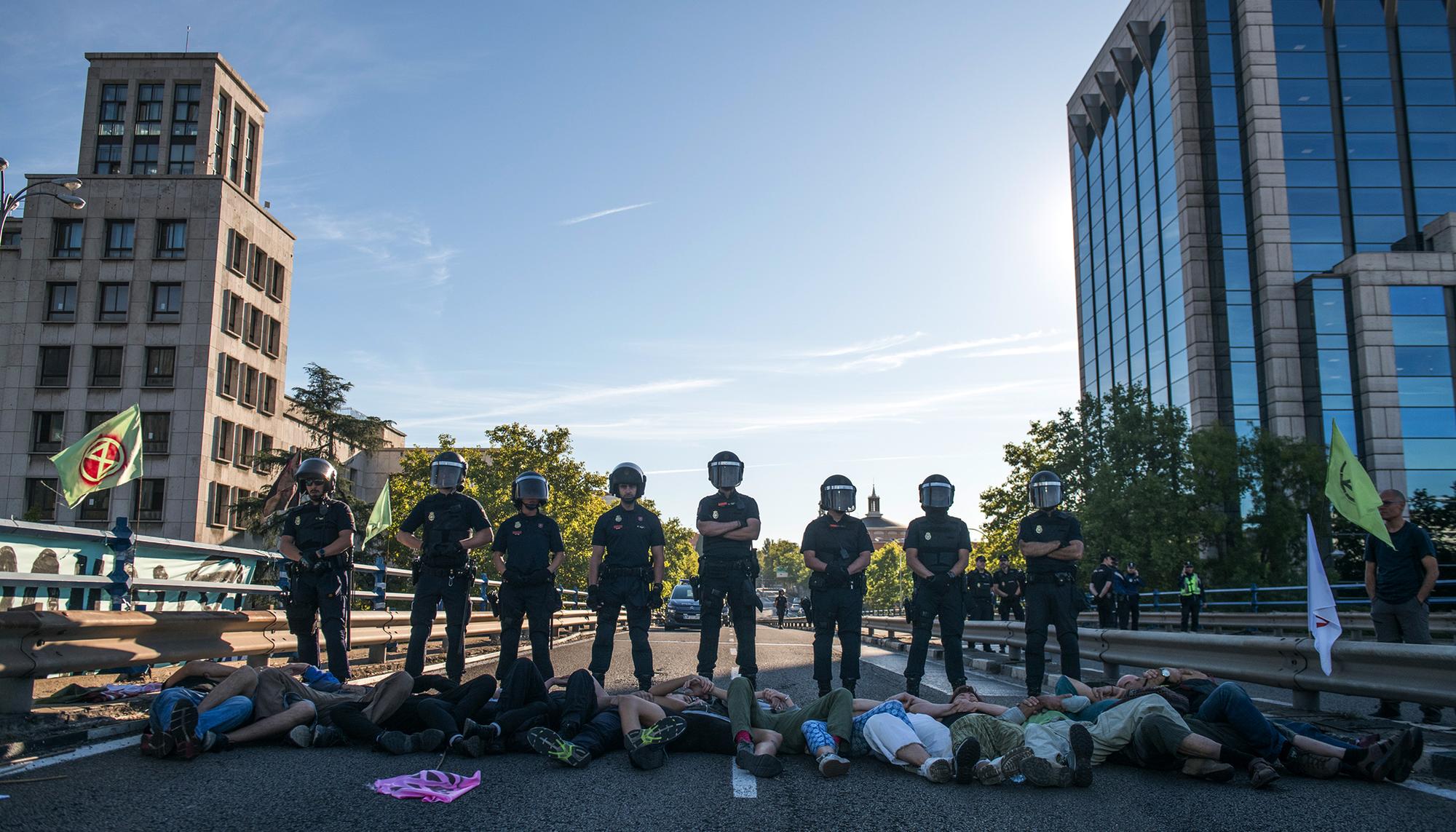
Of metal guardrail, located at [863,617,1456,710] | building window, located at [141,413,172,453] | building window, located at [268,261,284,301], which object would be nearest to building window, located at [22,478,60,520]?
building window, located at [141,413,172,453]

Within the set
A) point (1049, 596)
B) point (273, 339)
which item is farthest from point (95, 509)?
point (1049, 596)

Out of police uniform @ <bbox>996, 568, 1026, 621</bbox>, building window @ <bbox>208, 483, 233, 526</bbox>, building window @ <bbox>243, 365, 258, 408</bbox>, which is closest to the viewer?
police uniform @ <bbox>996, 568, 1026, 621</bbox>

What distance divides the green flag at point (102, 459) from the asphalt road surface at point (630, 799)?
873 cm

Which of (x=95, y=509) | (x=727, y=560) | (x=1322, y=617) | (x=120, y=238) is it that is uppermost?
(x=120, y=238)

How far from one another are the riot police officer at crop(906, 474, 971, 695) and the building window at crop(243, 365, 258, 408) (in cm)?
5079

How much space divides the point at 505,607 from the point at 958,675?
4249 mm

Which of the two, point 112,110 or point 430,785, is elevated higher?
point 112,110

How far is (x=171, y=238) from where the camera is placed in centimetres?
5034

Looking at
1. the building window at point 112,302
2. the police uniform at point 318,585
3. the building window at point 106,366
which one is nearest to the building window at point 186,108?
the building window at point 112,302

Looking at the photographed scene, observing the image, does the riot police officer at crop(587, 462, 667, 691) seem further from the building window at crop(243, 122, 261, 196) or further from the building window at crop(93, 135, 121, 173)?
the building window at crop(93, 135, 121, 173)

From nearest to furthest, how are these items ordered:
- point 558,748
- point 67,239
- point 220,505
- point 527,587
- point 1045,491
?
point 558,748, point 527,587, point 1045,491, point 220,505, point 67,239

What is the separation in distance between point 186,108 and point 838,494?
57435mm

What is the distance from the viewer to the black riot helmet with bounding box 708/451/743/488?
31.9 feet

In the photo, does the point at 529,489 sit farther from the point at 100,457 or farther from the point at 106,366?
the point at 106,366
